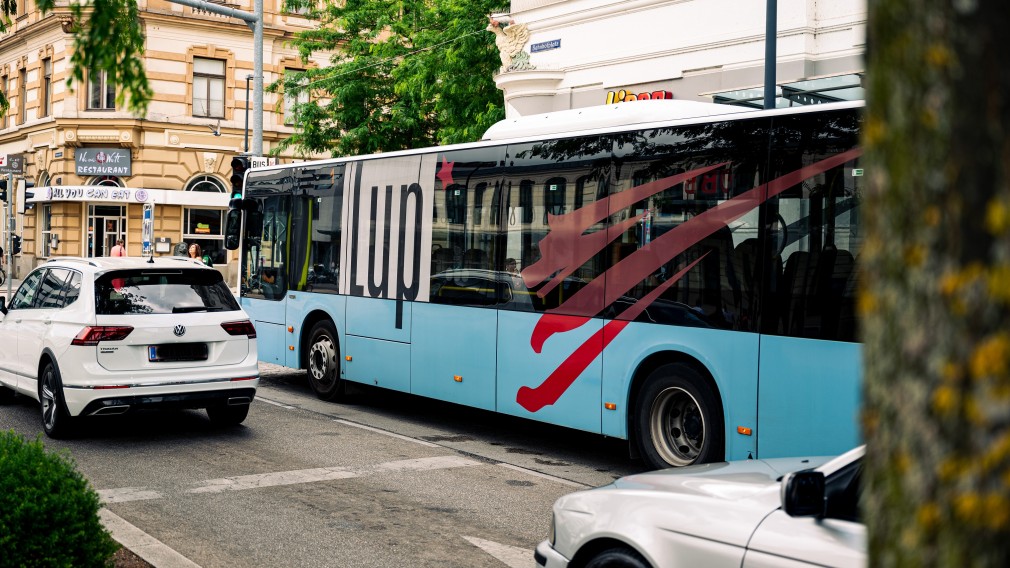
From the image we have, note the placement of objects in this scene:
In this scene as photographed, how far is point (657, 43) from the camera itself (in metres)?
19.6

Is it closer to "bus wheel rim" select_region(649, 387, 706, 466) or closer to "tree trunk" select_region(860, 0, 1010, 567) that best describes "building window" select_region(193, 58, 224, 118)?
"bus wheel rim" select_region(649, 387, 706, 466)

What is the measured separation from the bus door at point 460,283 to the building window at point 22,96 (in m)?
39.6

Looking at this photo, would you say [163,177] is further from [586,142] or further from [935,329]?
[935,329]

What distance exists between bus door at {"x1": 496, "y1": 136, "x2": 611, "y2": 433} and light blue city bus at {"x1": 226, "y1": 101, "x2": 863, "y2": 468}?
20mm

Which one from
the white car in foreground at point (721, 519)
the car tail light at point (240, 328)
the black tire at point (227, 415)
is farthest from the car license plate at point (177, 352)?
the white car in foreground at point (721, 519)

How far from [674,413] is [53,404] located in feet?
19.1

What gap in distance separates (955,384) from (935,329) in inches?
3.2

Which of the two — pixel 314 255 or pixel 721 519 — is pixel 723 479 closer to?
pixel 721 519

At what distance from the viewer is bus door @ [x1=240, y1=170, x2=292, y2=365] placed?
14.2m

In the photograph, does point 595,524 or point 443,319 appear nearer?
point 595,524

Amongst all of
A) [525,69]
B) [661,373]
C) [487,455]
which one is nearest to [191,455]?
[487,455]

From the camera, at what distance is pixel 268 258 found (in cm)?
1449

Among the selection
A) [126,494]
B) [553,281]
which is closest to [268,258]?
[553,281]

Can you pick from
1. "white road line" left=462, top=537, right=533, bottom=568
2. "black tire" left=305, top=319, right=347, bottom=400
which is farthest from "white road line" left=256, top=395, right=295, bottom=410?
"white road line" left=462, top=537, right=533, bottom=568
